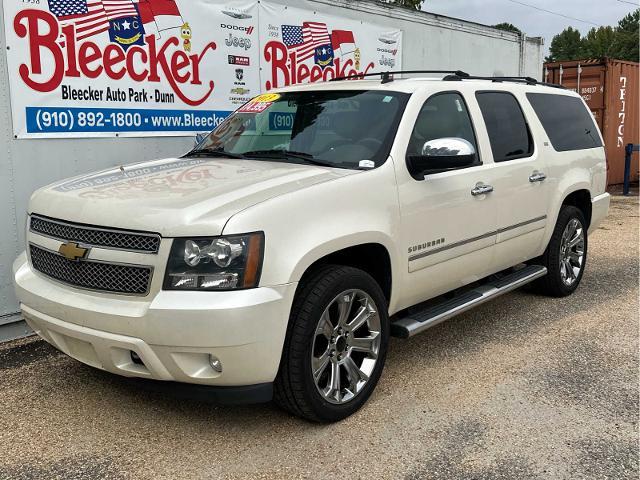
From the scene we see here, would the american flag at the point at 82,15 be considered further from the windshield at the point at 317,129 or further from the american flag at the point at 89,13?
the windshield at the point at 317,129

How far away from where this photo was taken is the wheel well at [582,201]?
5.96 meters

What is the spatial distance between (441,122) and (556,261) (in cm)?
207

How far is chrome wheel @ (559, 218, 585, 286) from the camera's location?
584 cm

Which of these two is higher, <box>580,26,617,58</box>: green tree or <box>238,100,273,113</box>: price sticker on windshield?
<box>580,26,617,58</box>: green tree

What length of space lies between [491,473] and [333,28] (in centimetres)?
572

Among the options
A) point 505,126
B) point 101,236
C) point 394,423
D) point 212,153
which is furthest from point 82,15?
point 394,423

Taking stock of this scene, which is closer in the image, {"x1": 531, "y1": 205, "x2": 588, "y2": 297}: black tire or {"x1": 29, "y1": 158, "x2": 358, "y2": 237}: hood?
{"x1": 29, "y1": 158, "x2": 358, "y2": 237}: hood

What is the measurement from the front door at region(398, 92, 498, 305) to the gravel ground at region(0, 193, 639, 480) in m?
0.64

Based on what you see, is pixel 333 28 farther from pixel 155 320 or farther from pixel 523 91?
pixel 155 320

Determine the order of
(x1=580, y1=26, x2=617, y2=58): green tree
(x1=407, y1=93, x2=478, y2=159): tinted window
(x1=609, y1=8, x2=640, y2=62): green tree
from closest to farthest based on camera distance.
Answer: (x1=407, y1=93, x2=478, y2=159): tinted window
(x1=609, y1=8, x2=640, y2=62): green tree
(x1=580, y1=26, x2=617, y2=58): green tree

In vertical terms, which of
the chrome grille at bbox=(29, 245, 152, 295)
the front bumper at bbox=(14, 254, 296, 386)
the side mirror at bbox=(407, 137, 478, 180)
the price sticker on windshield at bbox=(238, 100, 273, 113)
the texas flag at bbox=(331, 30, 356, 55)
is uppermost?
the texas flag at bbox=(331, 30, 356, 55)

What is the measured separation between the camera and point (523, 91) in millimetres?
5371

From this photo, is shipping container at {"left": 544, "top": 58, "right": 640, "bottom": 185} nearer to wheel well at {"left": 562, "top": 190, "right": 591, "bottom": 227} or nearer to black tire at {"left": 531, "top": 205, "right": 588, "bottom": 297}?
wheel well at {"left": 562, "top": 190, "right": 591, "bottom": 227}

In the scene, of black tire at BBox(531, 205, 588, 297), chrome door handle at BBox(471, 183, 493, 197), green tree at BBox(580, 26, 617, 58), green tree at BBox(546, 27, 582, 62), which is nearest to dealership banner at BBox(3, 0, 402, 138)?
chrome door handle at BBox(471, 183, 493, 197)
